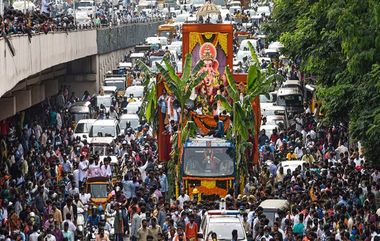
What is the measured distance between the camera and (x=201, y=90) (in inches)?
1538

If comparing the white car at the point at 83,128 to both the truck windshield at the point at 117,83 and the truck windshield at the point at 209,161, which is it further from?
the truck windshield at the point at 117,83

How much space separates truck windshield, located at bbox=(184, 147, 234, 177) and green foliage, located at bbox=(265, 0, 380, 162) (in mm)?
2559

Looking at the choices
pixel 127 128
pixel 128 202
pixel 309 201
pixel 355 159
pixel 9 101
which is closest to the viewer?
pixel 309 201

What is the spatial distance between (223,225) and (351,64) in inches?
163

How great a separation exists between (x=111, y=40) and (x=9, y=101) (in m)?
30.5

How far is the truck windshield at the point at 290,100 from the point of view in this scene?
184 feet

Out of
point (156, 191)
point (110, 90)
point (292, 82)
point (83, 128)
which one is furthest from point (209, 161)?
point (110, 90)

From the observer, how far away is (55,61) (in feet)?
163

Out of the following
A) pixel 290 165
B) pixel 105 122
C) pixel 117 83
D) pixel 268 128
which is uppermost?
pixel 290 165

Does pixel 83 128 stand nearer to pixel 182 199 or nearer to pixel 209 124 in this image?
pixel 209 124

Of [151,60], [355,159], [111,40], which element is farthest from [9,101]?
[111,40]

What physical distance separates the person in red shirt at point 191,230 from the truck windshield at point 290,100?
84.8ft

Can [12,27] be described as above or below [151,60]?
above

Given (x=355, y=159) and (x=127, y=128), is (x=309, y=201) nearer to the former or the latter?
(x=355, y=159)
